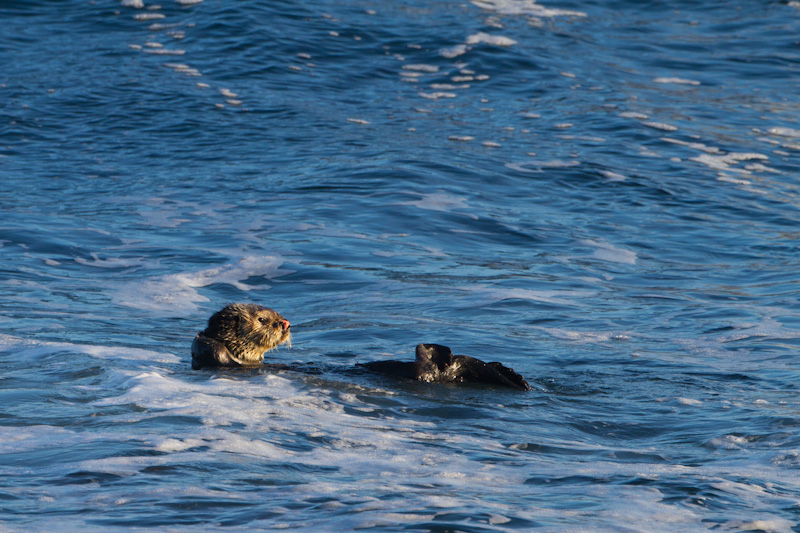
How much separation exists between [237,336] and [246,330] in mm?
67

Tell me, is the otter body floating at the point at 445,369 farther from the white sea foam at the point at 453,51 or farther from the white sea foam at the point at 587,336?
the white sea foam at the point at 453,51

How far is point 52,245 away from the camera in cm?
1002

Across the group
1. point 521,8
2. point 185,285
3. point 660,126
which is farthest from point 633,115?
point 185,285

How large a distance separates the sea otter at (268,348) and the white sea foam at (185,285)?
6.90 feet

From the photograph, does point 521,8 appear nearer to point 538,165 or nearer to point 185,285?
point 538,165

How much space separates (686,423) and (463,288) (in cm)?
371

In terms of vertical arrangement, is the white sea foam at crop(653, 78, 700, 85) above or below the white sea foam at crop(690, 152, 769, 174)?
above

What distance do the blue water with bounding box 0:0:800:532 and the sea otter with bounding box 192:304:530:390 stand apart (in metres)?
0.12

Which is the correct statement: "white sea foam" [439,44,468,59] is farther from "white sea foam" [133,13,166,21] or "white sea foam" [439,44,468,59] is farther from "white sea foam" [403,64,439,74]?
"white sea foam" [133,13,166,21]

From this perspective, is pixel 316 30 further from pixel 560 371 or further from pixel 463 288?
pixel 560 371

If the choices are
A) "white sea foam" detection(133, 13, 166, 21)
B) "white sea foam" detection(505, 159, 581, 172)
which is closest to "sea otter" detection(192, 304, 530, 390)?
"white sea foam" detection(505, 159, 581, 172)

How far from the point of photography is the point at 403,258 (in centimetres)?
980

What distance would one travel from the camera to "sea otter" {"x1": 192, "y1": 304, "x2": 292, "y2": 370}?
238 inches

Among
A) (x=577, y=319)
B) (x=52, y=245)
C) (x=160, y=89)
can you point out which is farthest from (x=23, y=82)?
(x=577, y=319)
